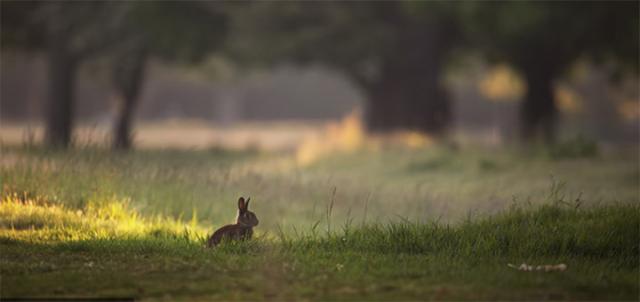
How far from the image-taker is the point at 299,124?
73625mm

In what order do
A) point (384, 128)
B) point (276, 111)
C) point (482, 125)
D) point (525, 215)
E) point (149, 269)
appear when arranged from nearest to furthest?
point (149, 269), point (525, 215), point (384, 128), point (482, 125), point (276, 111)

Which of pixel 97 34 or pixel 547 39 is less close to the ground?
pixel 547 39

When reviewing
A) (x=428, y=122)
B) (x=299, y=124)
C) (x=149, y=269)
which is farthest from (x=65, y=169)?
(x=299, y=124)

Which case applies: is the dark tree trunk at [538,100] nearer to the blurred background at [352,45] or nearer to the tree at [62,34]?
the blurred background at [352,45]

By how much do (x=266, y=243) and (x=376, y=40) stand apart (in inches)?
811

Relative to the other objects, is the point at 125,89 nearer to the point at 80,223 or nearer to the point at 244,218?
A: the point at 80,223

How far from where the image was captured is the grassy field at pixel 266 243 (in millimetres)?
6656

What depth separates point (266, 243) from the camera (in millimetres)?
8438

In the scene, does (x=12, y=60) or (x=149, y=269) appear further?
(x=12, y=60)

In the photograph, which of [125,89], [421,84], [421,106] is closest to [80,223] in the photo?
[421,106]

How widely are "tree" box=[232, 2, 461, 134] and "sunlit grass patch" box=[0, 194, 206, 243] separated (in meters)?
18.0

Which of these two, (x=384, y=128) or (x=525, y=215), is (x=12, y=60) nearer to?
(x=384, y=128)

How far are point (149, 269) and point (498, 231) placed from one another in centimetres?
331

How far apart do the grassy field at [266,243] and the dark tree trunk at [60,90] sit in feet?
51.0
